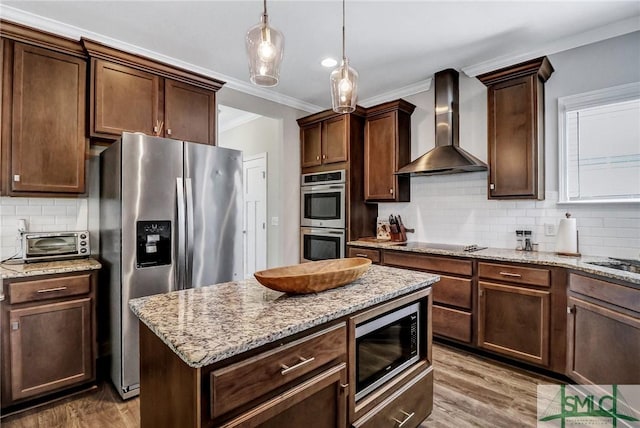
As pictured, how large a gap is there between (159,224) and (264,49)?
1498 millimetres

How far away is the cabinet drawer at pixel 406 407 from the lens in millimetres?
1445

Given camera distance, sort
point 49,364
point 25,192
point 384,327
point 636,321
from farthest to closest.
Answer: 1. point 25,192
2. point 49,364
3. point 636,321
4. point 384,327

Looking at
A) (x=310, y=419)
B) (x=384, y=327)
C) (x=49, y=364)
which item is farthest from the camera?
(x=49, y=364)

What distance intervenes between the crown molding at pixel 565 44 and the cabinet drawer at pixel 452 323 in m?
2.32

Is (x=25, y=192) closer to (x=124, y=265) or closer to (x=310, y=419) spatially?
(x=124, y=265)

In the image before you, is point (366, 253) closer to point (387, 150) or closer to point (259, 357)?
point (387, 150)

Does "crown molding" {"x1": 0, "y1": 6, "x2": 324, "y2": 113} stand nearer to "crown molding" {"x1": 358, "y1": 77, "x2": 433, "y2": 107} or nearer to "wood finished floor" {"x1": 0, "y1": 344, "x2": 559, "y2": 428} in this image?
"crown molding" {"x1": 358, "y1": 77, "x2": 433, "y2": 107}

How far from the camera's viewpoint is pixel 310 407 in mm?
1190

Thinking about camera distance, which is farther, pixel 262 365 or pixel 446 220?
pixel 446 220

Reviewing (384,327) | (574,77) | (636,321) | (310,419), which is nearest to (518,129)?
(574,77)

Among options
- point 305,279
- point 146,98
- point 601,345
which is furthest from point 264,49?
point 601,345

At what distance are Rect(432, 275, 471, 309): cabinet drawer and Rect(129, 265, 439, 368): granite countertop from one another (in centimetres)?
134

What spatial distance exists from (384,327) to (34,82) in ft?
9.34

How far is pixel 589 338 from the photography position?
7.14 feet
